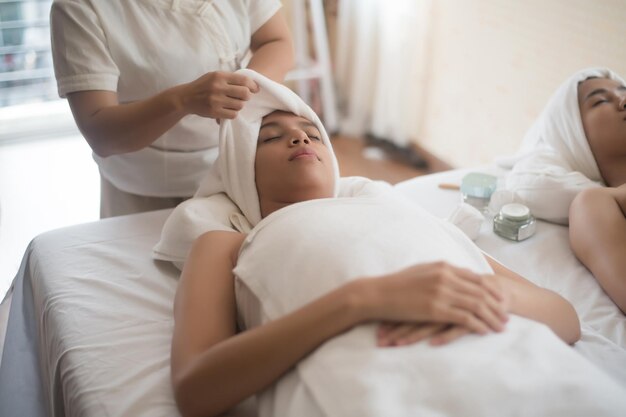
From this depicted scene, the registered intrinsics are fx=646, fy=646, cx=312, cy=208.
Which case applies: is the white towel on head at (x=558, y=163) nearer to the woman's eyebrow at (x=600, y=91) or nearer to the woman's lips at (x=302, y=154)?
the woman's eyebrow at (x=600, y=91)

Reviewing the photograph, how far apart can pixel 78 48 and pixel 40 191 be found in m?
1.88

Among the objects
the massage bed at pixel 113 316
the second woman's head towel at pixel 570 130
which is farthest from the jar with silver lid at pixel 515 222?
the second woman's head towel at pixel 570 130

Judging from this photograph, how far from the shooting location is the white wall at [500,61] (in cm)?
231

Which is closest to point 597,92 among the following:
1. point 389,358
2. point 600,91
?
point 600,91

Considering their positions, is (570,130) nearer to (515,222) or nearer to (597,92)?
(597,92)

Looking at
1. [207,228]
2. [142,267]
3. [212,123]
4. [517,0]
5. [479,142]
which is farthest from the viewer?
[479,142]

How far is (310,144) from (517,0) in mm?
1643

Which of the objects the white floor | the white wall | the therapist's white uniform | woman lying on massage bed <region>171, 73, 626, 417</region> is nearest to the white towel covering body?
woman lying on massage bed <region>171, 73, 626, 417</region>

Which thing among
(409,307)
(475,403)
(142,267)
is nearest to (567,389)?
(475,403)

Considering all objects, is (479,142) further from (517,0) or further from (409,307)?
(409,307)

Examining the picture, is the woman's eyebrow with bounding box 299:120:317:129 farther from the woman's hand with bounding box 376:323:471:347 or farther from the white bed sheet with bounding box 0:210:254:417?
the woman's hand with bounding box 376:323:471:347

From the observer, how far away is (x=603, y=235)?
148 centimetres

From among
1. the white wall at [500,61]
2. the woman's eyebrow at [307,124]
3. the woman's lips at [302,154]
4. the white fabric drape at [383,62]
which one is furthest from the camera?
the white fabric drape at [383,62]

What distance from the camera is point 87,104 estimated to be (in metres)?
1.47
